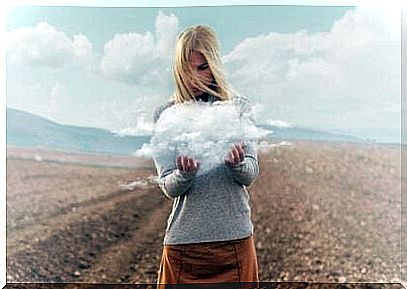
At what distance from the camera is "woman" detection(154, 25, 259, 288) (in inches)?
145

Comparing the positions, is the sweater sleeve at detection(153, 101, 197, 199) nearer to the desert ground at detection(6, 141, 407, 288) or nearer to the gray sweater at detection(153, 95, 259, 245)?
the gray sweater at detection(153, 95, 259, 245)

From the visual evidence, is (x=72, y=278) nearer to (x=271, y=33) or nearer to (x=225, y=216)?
(x=225, y=216)

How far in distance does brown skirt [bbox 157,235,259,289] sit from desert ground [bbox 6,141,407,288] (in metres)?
0.66

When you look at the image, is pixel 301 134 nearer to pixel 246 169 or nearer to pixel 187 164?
pixel 246 169

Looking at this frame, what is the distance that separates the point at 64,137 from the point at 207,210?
3.55 ft

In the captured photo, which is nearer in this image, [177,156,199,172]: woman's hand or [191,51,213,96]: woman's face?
[177,156,199,172]: woman's hand

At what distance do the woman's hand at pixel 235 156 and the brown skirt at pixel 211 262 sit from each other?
36 cm

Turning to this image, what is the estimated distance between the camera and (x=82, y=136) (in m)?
4.38

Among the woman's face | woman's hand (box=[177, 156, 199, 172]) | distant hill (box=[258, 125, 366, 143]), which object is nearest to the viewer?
woman's hand (box=[177, 156, 199, 172])

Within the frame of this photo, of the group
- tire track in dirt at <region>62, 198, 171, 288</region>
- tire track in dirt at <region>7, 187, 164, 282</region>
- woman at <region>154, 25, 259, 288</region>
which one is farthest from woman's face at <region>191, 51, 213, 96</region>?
tire track in dirt at <region>62, 198, 171, 288</region>

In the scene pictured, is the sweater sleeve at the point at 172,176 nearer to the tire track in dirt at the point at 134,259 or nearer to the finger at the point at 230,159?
the finger at the point at 230,159

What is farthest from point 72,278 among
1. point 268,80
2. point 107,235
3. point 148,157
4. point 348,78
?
point 348,78

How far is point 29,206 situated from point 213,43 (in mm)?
1378

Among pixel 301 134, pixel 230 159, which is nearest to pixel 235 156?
pixel 230 159
